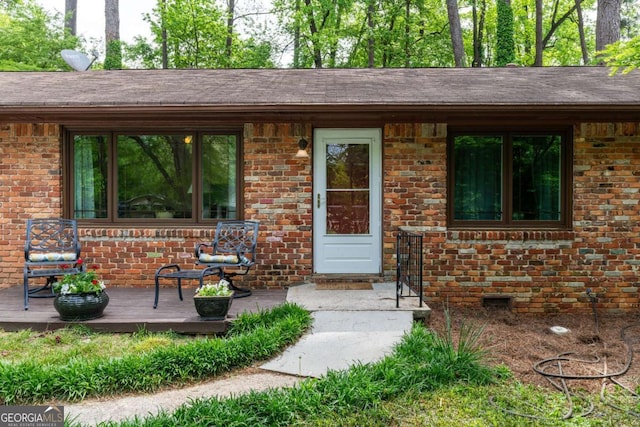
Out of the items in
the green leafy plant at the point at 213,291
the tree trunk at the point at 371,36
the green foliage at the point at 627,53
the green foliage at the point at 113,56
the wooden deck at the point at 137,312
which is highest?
the tree trunk at the point at 371,36

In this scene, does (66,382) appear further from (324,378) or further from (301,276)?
(301,276)

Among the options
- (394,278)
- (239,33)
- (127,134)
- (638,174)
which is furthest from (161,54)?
(638,174)

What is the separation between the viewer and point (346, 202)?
21.3 ft

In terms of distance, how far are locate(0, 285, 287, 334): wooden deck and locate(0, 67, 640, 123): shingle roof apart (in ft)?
7.63

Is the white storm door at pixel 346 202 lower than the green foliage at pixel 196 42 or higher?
lower

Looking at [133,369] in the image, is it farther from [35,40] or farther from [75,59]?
[35,40]

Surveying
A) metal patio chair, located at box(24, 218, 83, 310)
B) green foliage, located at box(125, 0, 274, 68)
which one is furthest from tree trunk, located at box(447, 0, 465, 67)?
metal patio chair, located at box(24, 218, 83, 310)

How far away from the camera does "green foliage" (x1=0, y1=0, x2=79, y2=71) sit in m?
14.2

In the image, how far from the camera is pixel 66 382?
3.42m

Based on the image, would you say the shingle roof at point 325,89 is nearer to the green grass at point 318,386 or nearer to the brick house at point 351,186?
the brick house at point 351,186

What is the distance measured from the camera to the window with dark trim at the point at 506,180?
6.35m

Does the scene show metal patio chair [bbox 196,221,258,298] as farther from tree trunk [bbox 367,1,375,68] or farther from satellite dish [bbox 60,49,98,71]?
tree trunk [bbox 367,1,375,68]

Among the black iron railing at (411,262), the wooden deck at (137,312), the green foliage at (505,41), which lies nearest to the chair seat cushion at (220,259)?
the wooden deck at (137,312)

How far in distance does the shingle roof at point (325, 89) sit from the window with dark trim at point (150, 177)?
24.8 inches
